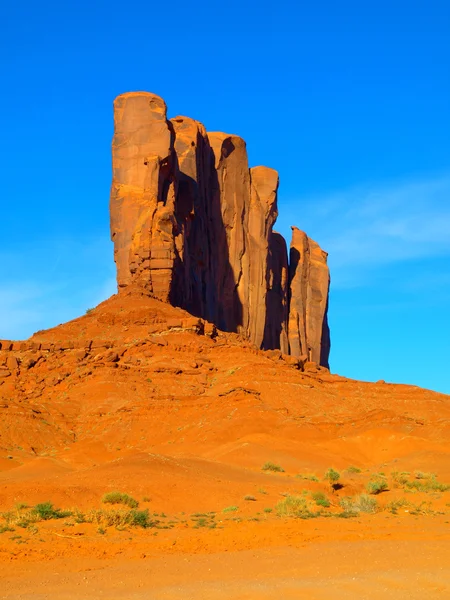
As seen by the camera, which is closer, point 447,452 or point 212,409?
point 447,452

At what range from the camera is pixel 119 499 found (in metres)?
23.0

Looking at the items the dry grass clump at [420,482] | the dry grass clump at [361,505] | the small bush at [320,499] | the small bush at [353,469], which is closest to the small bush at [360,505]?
the dry grass clump at [361,505]

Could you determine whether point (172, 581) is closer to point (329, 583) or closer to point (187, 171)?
point (329, 583)

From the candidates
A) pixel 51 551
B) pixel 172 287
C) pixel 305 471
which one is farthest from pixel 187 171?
pixel 51 551

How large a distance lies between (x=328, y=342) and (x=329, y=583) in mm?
97055

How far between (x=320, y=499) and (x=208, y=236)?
5731 centimetres

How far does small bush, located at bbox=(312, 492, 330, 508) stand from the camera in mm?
24750

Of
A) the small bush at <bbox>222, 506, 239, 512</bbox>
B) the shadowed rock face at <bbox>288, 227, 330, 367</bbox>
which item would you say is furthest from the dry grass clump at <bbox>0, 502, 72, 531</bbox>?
the shadowed rock face at <bbox>288, 227, 330, 367</bbox>

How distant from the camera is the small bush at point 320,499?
974 inches

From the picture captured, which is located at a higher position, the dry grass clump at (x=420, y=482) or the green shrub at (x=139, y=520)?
the dry grass clump at (x=420, y=482)

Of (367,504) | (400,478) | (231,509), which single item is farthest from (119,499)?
(400,478)

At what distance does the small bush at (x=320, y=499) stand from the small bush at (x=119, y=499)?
5.46 metres

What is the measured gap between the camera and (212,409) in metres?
44.7

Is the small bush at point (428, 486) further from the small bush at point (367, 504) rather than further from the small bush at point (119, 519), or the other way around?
the small bush at point (119, 519)
